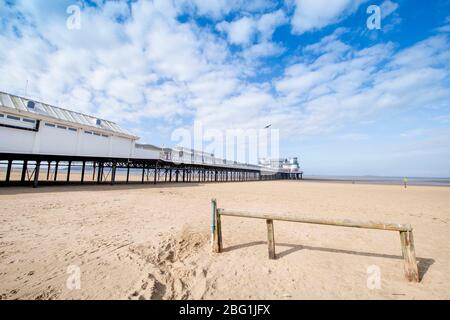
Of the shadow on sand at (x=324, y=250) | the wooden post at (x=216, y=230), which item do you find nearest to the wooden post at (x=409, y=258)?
the shadow on sand at (x=324, y=250)

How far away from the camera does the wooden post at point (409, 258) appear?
3586 mm

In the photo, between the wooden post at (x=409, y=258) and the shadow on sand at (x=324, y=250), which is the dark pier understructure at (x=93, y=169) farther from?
the wooden post at (x=409, y=258)

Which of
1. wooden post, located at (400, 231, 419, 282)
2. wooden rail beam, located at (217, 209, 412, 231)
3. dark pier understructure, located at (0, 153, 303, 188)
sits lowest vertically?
wooden post, located at (400, 231, 419, 282)

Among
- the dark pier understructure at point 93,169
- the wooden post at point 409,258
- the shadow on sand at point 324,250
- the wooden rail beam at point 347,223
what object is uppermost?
the dark pier understructure at point 93,169

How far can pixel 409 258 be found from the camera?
11.9 feet

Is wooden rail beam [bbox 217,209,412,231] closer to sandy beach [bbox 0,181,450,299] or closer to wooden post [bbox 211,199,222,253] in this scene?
wooden post [bbox 211,199,222,253]

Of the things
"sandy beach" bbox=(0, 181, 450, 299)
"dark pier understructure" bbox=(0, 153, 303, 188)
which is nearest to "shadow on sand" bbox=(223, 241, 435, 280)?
"sandy beach" bbox=(0, 181, 450, 299)

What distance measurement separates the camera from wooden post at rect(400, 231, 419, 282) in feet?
11.8


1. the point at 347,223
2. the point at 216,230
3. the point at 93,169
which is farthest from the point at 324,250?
the point at 93,169

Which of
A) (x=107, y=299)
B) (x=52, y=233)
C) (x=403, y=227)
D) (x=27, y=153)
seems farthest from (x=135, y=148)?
(x=403, y=227)

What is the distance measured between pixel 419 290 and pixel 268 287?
2638 mm

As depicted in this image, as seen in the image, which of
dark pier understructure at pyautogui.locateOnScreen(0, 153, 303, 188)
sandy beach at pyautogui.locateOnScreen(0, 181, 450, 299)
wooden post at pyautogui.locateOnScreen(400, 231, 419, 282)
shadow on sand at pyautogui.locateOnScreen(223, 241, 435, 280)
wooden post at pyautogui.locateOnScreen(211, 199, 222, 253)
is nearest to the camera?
sandy beach at pyautogui.locateOnScreen(0, 181, 450, 299)

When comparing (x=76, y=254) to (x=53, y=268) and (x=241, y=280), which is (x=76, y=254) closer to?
(x=53, y=268)

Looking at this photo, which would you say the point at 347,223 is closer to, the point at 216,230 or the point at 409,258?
the point at 409,258
